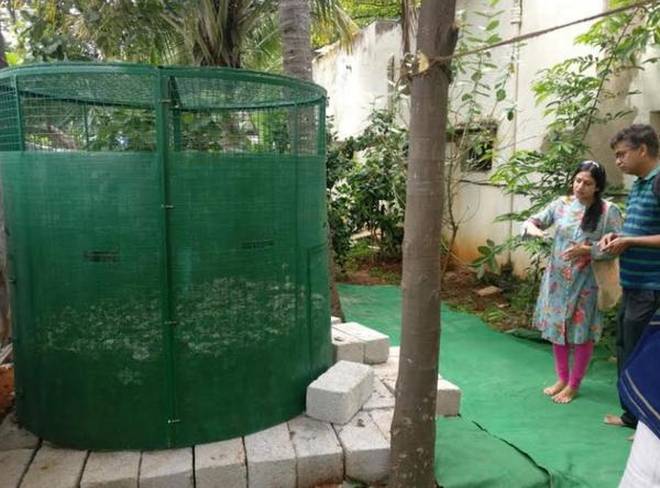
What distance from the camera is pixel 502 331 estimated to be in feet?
18.8

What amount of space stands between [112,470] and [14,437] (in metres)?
0.78

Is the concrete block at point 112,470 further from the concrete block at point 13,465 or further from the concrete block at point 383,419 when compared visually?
the concrete block at point 383,419

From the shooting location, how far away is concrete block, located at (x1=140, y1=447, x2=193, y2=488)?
8.36 feet

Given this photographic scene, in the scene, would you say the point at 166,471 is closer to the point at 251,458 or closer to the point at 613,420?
the point at 251,458

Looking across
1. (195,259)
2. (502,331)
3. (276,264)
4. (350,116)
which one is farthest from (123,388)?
(350,116)

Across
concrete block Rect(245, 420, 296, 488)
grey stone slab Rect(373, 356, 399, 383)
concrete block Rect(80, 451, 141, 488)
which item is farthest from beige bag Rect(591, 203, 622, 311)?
concrete block Rect(80, 451, 141, 488)

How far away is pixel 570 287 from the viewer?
3.77 m

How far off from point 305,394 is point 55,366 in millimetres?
1375

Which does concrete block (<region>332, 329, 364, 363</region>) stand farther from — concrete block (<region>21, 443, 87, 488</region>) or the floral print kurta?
concrete block (<region>21, 443, 87, 488</region>)

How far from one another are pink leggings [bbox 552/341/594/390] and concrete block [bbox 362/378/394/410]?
4.50ft

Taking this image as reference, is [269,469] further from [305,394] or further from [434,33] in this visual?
[434,33]

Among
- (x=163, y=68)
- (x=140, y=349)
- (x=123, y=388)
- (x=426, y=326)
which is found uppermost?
(x=163, y=68)

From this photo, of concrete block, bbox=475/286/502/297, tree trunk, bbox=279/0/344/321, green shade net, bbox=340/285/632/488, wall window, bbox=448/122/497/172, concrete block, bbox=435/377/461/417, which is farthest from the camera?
wall window, bbox=448/122/497/172

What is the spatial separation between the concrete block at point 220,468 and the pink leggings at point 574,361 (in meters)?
2.48
